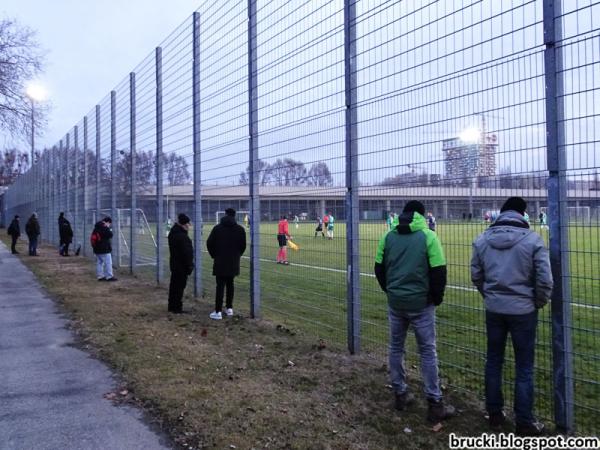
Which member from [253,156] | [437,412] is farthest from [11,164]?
[437,412]

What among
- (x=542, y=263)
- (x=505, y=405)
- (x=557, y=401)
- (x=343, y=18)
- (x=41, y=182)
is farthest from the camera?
(x=41, y=182)

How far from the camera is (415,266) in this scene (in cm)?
433

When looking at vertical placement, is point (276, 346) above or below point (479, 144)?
below

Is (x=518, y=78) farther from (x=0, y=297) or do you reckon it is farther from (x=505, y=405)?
(x=0, y=297)

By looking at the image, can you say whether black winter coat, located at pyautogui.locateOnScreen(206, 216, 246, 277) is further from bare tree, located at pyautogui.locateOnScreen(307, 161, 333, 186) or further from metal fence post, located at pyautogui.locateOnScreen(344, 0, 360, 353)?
metal fence post, located at pyautogui.locateOnScreen(344, 0, 360, 353)

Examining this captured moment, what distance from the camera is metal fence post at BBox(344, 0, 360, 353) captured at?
234 inches

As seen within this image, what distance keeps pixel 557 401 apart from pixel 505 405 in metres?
0.61

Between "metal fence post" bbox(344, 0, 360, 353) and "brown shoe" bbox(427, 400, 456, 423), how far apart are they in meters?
1.86

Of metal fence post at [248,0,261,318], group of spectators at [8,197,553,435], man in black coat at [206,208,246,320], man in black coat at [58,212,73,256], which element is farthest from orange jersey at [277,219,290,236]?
man in black coat at [58,212,73,256]

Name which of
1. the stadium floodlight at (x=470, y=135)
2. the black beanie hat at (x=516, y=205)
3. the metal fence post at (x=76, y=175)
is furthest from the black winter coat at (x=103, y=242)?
the black beanie hat at (x=516, y=205)

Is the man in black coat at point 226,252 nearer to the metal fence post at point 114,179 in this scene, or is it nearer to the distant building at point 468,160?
the distant building at point 468,160

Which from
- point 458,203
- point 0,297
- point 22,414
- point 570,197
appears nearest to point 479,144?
point 458,203

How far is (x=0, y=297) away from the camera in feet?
35.9

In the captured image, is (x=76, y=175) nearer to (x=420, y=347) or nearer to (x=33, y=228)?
(x=33, y=228)
